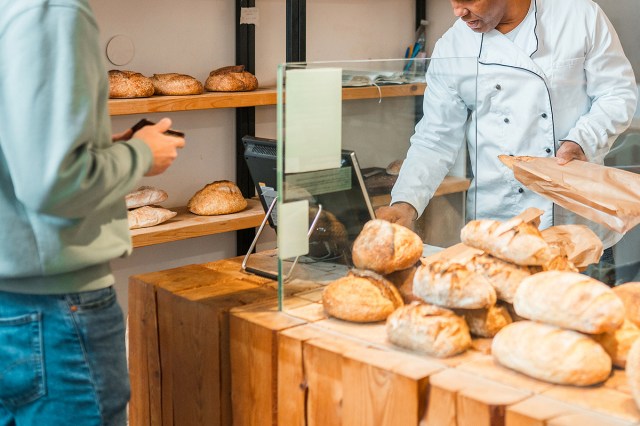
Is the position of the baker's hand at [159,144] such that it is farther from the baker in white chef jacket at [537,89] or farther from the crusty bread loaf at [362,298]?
the baker in white chef jacket at [537,89]

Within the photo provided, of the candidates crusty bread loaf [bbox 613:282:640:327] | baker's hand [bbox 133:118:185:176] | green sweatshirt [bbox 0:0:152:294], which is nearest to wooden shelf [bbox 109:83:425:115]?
baker's hand [bbox 133:118:185:176]

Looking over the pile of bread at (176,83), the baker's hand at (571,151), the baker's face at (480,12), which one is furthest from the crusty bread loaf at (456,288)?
the pile of bread at (176,83)

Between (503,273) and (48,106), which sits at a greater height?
(48,106)

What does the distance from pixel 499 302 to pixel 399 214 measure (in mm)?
330

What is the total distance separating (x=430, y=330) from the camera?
3.78 feet

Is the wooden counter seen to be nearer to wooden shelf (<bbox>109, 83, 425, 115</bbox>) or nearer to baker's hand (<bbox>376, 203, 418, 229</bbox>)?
baker's hand (<bbox>376, 203, 418, 229</bbox>)

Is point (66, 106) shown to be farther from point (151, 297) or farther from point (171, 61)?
point (171, 61)

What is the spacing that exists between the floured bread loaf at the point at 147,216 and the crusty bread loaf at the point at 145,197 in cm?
2

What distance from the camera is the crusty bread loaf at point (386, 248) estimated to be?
1.32m

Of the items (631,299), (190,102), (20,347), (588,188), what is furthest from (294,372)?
(190,102)

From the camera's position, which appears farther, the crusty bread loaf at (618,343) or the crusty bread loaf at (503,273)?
the crusty bread loaf at (503,273)

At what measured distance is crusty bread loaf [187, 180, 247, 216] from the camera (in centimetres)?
293

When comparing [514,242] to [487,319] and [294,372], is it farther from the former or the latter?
[294,372]

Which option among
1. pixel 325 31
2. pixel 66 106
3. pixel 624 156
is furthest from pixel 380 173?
pixel 325 31
